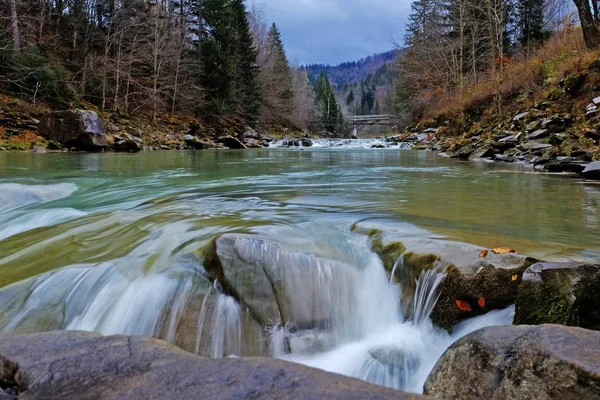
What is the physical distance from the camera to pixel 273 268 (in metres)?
2.89

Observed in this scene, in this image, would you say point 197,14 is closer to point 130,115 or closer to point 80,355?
point 130,115

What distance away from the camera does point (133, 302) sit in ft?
9.04

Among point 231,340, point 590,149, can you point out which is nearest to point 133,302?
point 231,340

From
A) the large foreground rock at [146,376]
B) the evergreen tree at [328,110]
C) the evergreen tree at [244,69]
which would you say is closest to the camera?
the large foreground rock at [146,376]

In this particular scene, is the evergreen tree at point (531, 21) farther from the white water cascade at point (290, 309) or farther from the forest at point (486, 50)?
the white water cascade at point (290, 309)

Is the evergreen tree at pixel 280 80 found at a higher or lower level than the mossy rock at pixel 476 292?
higher

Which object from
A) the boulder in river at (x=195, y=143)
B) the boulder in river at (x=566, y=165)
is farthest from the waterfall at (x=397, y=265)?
the boulder in river at (x=195, y=143)

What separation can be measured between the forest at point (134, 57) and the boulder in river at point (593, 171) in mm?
20480

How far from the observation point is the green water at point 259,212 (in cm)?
342

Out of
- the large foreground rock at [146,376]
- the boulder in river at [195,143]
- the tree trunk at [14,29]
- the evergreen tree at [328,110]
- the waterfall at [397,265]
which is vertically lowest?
the waterfall at [397,265]

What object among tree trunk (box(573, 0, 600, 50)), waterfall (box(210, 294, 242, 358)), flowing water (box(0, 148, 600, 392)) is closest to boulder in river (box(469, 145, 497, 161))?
tree trunk (box(573, 0, 600, 50))

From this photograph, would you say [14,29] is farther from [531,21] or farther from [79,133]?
[531,21]

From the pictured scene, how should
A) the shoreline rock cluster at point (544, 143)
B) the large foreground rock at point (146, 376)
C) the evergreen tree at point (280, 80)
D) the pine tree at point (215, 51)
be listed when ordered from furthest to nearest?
1. the evergreen tree at point (280, 80)
2. the pine tree at point (215, 51)
3. the shoreline rock cluster at point (544, 143)
4. the large foreground rock at point (146, 376)

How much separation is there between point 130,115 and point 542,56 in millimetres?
22840
